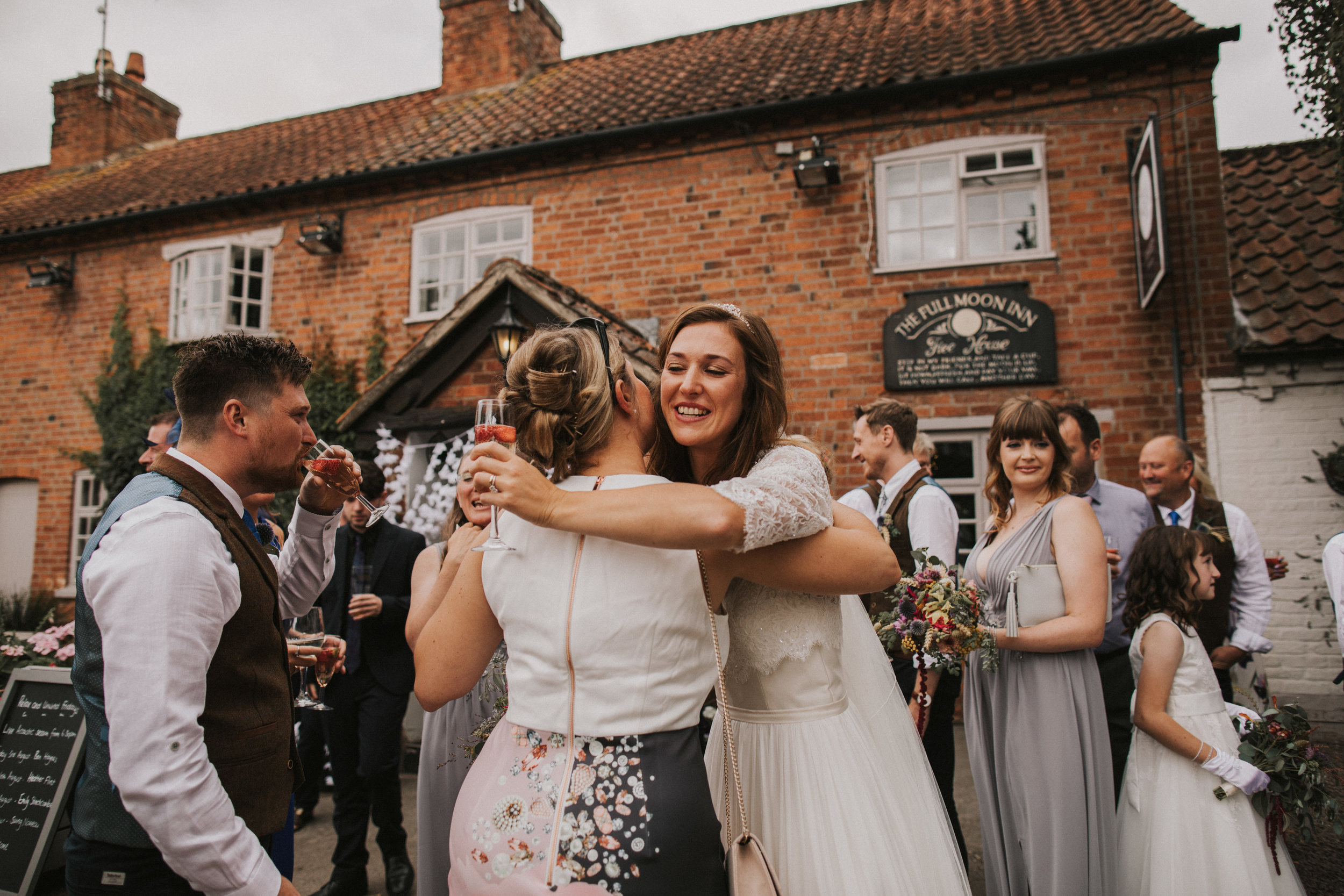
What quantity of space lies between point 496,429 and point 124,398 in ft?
36.2

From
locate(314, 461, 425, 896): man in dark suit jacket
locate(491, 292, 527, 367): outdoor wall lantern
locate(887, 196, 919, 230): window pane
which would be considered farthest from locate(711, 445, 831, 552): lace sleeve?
locate(887, 196, 919, 230): window pane

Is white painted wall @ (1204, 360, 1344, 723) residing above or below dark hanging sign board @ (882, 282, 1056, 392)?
below

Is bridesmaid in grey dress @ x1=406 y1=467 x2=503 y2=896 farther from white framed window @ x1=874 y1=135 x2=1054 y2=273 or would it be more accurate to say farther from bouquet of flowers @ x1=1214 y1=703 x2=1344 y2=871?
white framed window @ x1=874 y1=135 x2=1054 y2=273

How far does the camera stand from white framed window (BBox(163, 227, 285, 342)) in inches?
389

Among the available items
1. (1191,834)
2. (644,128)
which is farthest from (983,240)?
(1191,834)

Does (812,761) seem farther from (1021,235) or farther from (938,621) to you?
(1021,235)

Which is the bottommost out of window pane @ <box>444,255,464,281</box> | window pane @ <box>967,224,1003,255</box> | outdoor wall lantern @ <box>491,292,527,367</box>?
outdoor wall lantern @ <box>491,292,527,367</box>

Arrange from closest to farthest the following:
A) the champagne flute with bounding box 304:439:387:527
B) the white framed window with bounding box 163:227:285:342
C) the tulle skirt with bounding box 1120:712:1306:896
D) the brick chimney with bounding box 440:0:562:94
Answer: the champagne flute with bounding box 304:439:387:527, the tulle skirt with bounding box 1120:712:1306:896, the white framed window with bounding box 163:227:285:342, the brick chimney with bounding box 440:0:562:94

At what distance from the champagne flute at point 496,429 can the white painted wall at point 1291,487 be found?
23.2 feet

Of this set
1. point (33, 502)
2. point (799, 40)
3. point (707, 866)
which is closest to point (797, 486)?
point (707, 866)

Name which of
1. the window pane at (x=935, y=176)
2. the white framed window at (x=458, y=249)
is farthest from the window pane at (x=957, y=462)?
the white framed window at (x=458, y=249)

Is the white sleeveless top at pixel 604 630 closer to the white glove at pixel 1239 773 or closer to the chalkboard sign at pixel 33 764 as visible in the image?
the white glove at pixel 1239 773

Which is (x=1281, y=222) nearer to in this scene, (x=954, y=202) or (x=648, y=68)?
(x=954, y=202)

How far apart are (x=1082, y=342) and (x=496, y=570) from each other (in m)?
6.92
